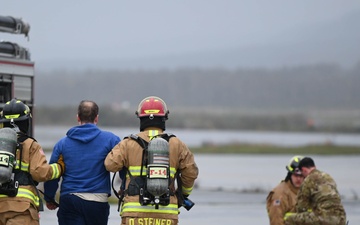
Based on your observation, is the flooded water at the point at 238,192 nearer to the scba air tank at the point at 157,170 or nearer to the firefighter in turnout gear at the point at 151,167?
the firefighter in turnout gear at the point at 151,167

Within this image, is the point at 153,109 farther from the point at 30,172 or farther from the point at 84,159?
the point at 30,172

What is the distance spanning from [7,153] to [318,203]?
3.09 m

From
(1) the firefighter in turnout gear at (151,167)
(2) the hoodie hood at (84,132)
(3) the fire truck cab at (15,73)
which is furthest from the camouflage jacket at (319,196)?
(3) the fire truck cab at (15,73)

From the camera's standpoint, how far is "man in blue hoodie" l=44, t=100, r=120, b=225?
28.5 feet

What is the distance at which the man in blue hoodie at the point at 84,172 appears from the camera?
869 centimetres

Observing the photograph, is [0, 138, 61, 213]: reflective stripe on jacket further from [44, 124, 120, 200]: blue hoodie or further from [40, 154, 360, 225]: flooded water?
[40, 154, 360, 225]: flooded water

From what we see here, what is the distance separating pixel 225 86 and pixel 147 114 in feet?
625

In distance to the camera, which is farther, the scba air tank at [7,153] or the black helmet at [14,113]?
the black helmet at [14,113]

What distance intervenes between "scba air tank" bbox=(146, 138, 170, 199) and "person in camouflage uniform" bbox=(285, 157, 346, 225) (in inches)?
81.6

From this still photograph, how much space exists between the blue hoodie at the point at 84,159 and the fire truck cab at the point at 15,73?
3287mm

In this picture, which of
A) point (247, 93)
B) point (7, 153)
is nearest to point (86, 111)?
point (7, 153)

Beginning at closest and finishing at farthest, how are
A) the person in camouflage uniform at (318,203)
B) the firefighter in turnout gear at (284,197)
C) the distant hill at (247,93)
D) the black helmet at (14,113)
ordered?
the black helmet at (14,113)
the person in camouflage uniform at (318,203)
the firefighter in turnout gear at (284,197)
the distant hill at (247,93)

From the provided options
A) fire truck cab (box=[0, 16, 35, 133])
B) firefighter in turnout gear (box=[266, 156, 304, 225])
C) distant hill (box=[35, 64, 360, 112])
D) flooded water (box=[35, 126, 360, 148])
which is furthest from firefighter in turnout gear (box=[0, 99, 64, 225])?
distant hill (box=[35, 64, 360, 112])

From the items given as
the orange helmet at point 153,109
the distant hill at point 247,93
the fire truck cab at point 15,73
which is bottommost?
the orange helmet at point 153,109
